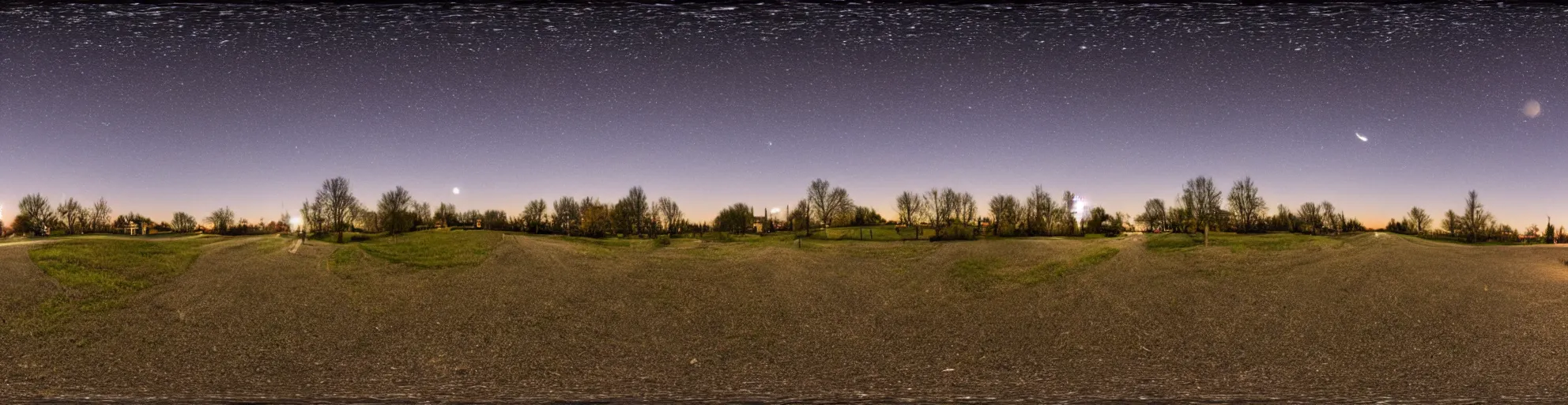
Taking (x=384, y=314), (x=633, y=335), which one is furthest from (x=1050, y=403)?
(x=384, y=314)

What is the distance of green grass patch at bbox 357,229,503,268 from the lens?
22.0ft

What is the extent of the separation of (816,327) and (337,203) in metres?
5.59

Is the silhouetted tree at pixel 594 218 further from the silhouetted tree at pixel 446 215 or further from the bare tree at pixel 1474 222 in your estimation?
the bare tree at pixel 1474 222

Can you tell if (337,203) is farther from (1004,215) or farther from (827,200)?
(1004,215)

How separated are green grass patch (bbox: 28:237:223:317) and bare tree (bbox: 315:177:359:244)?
5.26 ft

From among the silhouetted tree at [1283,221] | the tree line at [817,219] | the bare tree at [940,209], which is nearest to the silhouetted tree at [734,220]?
the tree line at [817,219]

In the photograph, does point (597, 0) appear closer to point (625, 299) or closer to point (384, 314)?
point (625, 299)

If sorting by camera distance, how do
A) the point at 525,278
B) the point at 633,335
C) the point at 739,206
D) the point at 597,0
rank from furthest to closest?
1. the point at 739,206
2. the point at 525,278
3. the point at 633,335
4. the point at 597,0

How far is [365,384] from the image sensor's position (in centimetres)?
445

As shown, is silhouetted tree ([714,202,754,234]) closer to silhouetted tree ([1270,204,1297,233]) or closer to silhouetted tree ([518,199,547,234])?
silhouetted tree ([518,199,547,234])

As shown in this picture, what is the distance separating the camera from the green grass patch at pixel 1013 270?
22.8ft

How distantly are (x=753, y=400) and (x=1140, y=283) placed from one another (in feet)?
17.6

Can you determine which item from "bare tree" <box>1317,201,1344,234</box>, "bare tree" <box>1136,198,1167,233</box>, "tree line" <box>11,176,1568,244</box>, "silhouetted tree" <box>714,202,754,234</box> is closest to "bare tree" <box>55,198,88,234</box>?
"tree line" <box>11,176,1568,244</box>

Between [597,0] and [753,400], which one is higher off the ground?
[597,0]
